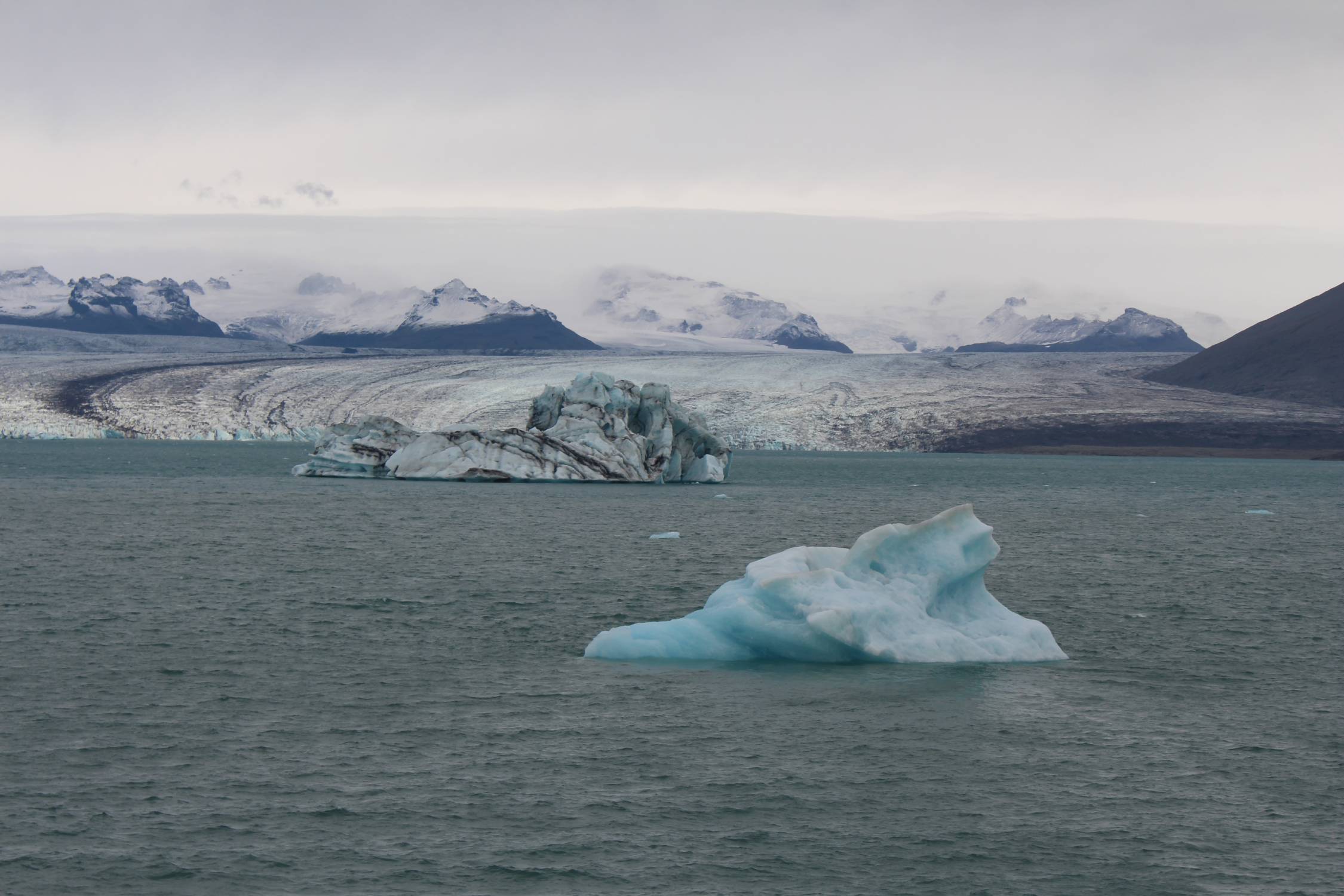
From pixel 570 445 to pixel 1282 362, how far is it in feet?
400

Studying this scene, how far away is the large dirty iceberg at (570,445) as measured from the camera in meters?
54.1

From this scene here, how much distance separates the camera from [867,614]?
14.5m

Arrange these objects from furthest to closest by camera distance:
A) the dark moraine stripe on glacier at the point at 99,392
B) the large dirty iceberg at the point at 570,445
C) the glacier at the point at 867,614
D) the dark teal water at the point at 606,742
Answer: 1. the dark moraine stripe on glacier at the point at 99,392
2. the large dirty iceberg at the point at 570,445
3. the glacier at the point at 867,614
4. the dark teal water at the point at 606,742

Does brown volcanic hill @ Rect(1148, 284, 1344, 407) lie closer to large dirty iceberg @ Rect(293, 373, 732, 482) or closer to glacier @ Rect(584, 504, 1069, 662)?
large dirty iceberg @ Rect(293, 373, 732, 482)

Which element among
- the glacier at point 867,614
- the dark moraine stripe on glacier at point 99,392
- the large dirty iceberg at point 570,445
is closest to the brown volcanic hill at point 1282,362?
the dark moraine stripe on glacier at point 99,392

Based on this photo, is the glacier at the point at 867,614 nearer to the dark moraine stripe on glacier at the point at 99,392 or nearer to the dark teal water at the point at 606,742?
the dark teal water at the point at 606,742

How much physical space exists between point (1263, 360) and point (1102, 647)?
15124 cm

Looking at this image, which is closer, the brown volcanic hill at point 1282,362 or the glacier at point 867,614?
the glacier at point 867,614

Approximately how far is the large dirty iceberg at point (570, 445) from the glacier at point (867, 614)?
1495 inches

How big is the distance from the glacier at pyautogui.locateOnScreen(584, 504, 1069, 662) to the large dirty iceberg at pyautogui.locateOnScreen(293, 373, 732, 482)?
3797 centimetres

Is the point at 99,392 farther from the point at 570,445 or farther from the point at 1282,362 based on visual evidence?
the point at 1282,362

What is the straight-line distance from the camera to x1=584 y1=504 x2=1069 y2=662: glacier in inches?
571

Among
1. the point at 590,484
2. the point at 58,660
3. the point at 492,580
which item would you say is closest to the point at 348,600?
the point at 492,580

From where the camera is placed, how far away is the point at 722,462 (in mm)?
59438
